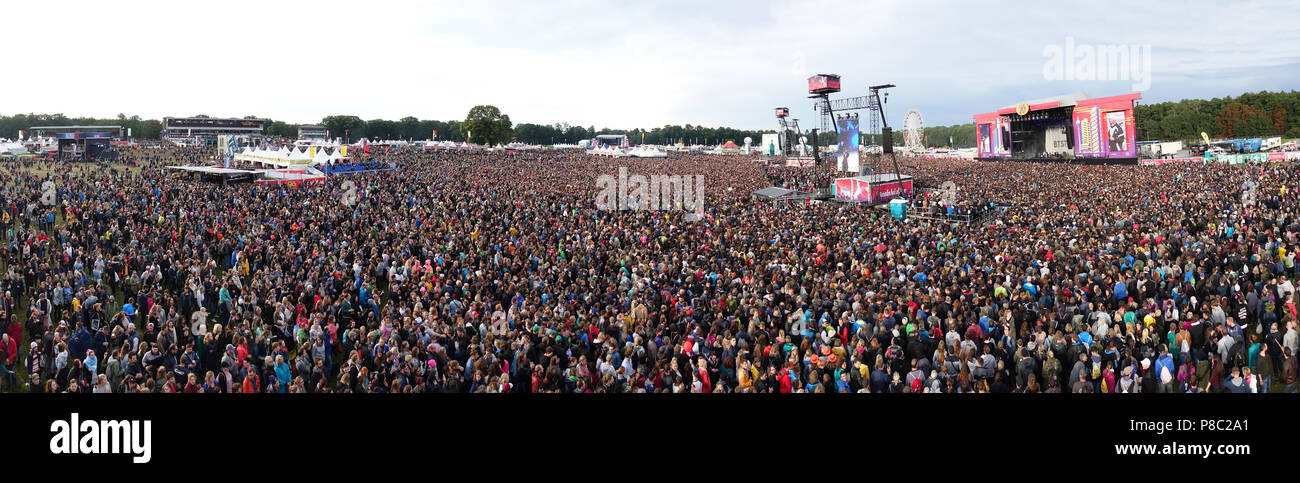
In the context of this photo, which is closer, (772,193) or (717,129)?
(772,193)

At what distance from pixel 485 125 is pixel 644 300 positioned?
334 feet

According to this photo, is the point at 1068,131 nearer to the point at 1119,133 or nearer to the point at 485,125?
the point at 1119,133

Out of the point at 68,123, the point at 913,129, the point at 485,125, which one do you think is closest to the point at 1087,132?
the point at 913,129

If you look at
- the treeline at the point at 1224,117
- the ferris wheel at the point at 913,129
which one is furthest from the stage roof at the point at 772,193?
the treeline at the point at 1224,117

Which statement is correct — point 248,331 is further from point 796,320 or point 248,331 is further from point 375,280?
point 796,320

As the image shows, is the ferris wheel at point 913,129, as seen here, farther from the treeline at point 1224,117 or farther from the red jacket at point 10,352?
the red jacket at point 10,352

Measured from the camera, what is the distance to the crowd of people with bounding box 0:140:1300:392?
8.70 m

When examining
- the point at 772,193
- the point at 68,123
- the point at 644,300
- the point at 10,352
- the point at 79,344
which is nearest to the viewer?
the point at 79,344

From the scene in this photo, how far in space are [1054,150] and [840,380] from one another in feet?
186

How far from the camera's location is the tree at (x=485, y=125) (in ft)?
357

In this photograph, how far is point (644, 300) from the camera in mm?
12070

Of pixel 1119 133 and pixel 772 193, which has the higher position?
pixel 1119 133

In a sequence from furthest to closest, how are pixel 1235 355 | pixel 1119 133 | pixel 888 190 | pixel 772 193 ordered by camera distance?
pixel 1119 133, pixel 772 193, pixel 888 190, pixel 1235 355

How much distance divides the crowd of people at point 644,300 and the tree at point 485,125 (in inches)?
3313
